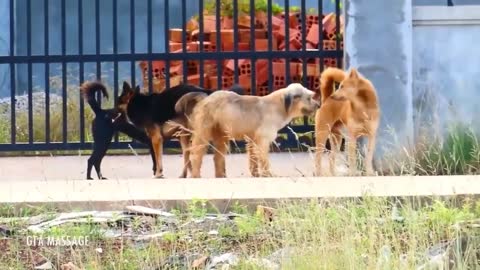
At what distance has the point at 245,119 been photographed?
9055mm

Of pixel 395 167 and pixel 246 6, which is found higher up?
pixel 246 6

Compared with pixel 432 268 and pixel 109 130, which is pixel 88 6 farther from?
pixel 432 268

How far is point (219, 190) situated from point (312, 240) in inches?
76.5

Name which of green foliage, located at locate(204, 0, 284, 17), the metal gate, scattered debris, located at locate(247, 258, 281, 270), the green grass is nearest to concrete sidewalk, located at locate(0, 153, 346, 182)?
the metal gate

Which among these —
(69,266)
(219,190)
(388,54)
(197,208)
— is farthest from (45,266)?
(388,54)

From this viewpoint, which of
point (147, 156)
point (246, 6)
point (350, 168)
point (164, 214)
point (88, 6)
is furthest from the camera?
point (88, 6)

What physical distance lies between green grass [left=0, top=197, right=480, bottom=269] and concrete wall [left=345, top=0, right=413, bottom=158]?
370 centimetres

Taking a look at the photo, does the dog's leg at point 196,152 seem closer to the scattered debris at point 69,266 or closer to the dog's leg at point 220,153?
the dog's leg at point 220,153

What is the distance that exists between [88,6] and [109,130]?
6.99 metres

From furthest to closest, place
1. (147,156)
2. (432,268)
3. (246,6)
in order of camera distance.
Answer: (246,6) → (147,156) → (432,268)

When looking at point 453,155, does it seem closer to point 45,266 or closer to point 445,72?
point 445,72

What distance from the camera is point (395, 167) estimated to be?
9828mm

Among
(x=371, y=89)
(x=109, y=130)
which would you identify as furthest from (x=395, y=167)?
(x=109, y=130)

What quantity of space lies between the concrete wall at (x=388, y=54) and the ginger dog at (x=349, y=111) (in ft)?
1.31
